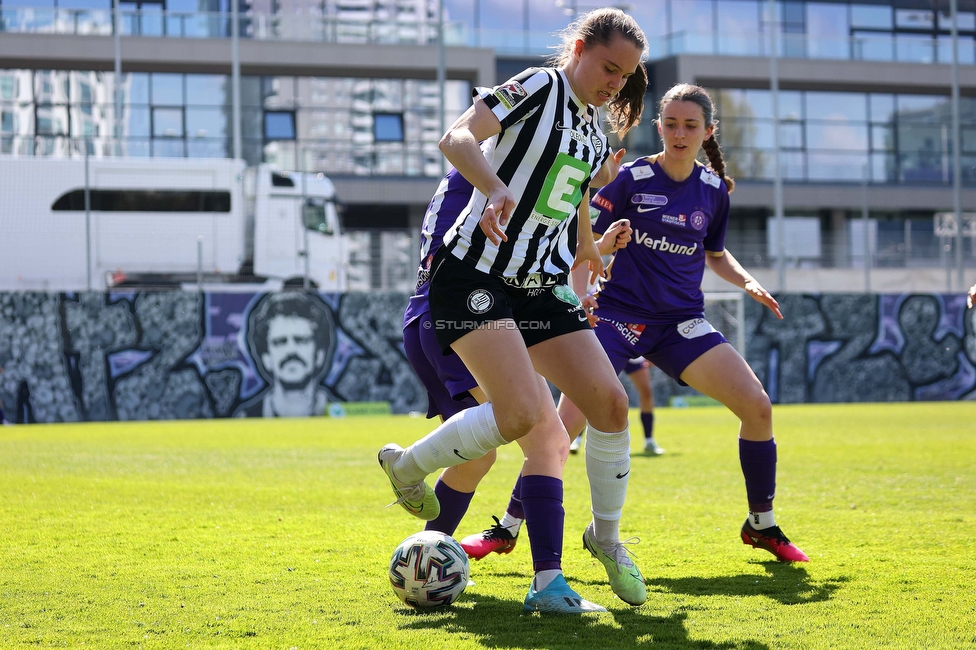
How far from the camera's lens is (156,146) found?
24.0 meters

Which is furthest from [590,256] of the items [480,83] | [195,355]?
[480,83]

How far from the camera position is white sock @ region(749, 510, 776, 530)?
5070mm

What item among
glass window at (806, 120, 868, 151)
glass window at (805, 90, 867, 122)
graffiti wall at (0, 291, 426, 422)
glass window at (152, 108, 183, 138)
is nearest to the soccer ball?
graffiti wall at (0, 291, 426, 422)

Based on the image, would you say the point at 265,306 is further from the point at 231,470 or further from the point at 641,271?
the point at 641,271

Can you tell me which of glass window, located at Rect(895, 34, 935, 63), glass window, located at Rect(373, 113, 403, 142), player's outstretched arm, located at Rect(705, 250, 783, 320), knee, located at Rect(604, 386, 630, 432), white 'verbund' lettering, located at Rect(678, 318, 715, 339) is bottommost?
knee, located at Rect(604, 386, 630, 432)

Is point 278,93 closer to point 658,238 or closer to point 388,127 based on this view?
point 388,127

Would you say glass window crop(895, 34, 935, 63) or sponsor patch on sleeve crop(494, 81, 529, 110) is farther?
glass window crop(895, 34, 935, 63)

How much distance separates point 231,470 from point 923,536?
255 inches

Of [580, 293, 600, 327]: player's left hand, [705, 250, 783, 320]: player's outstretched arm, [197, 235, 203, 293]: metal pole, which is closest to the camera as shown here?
[580, 293, 600, 327]: player's left hand

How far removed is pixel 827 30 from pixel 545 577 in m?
39.4

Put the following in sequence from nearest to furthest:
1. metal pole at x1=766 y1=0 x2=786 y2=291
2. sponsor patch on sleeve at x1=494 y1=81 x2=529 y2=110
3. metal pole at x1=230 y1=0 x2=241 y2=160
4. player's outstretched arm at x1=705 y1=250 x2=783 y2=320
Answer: sponsor patch on sleeve at x1=494 y1=81 x2=529 y2=110 < player's outstretched arm at x1=705 y1=250 x2=783 y2=320 < metal pole at x1=766 y1=0 x2=786 y2=291 < metal pole at x1=230 y1=0 x2=241 y2=160

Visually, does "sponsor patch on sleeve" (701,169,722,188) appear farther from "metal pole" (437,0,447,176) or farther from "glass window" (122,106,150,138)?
"glass window" (122,106,150,138)

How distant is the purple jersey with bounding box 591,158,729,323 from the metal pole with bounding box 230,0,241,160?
23.7 meters

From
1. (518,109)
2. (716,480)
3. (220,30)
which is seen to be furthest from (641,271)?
(220,30)
